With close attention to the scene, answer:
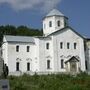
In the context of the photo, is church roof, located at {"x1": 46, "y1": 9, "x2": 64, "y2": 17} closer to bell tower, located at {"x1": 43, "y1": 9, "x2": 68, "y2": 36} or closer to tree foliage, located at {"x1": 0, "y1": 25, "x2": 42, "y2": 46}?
bell tower, located at {"x1": 43, "y1": 9, "x2": 68, "y2": 36}

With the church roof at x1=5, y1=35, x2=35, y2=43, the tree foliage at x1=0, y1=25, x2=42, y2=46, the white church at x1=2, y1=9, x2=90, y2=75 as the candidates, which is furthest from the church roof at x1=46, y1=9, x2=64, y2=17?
the tree foliage at x1=0, y1=25, x2=42, y2=46

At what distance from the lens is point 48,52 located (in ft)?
151

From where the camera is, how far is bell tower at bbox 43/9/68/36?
4916cm

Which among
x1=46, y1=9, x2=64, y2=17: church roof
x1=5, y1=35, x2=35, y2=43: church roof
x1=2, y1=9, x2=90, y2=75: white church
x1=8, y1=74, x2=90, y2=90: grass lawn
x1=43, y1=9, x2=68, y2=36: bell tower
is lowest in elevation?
x1=8, y1=74, x2=90, y2=90: grass lawn

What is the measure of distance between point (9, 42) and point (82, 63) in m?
12.9

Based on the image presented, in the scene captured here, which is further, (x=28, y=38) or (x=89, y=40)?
(x=89, y=40)

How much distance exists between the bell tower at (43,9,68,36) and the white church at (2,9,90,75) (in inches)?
11.3

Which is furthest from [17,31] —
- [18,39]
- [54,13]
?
[18,39]

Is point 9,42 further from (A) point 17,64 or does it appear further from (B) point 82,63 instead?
(B) point 82,63

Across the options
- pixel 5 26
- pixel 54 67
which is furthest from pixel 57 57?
pixel 5 26

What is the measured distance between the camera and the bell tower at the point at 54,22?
161 ft

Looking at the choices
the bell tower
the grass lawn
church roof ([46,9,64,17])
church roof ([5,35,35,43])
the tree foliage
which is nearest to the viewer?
the grass lawn

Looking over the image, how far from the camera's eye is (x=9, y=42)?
45.2 metres

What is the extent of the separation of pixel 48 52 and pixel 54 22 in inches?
237
